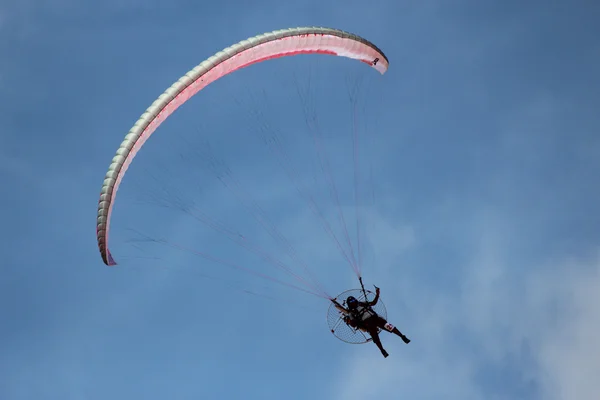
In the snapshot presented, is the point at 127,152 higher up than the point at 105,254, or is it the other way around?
the point at 127,152

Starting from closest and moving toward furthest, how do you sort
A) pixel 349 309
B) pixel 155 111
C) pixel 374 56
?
pixel 155 111 < pixel 349 309 < pixel 374 56

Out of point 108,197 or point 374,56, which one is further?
point 374,56

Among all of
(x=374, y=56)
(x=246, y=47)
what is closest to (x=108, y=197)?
(x=246, y=47)

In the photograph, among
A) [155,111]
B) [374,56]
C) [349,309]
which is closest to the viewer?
[155,111]

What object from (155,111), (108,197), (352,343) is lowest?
(352,343)

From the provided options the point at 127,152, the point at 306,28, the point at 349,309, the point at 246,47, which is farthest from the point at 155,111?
the point at 349,309

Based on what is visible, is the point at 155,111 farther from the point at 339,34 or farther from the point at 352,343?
the point at 352,343

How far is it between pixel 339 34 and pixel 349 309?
9924mm

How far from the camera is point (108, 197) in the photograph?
28.0m

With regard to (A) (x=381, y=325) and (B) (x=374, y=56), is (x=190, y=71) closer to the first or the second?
(B) (x=374, y=56)

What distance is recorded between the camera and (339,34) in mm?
30781

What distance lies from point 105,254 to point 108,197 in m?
1.94

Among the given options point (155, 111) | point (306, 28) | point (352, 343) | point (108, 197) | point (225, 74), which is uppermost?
point (306, 28)

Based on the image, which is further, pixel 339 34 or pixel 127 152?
pixel 339 34
